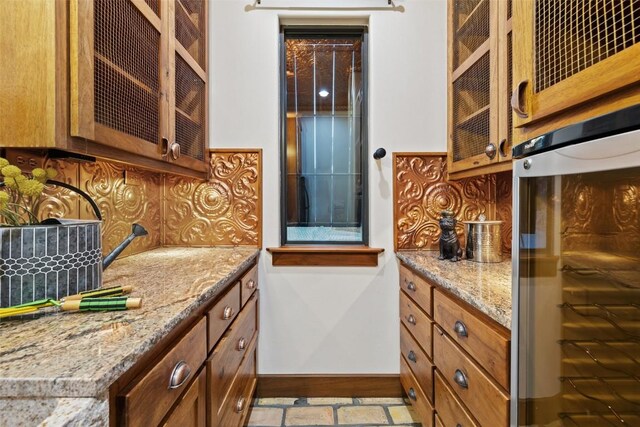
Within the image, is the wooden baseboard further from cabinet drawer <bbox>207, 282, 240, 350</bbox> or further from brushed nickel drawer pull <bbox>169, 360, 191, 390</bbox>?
brushed nickel drawer pull <bbox>169, 360, 191, 390</bbox>

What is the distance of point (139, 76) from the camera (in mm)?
1248

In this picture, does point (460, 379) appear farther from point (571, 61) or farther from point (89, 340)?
point (89, 340)

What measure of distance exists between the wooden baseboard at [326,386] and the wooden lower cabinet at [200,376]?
323 millimetres

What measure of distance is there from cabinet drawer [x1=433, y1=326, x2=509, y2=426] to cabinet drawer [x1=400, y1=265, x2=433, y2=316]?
149 millimetres

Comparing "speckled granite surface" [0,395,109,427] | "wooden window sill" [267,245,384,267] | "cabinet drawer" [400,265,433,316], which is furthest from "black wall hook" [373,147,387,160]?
"speckled granite surface" [0,395,109,427]

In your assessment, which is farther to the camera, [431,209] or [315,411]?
[431,209]

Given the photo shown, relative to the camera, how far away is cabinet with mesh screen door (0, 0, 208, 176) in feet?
2.86

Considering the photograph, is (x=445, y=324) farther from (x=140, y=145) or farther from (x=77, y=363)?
(x=140, y=145)

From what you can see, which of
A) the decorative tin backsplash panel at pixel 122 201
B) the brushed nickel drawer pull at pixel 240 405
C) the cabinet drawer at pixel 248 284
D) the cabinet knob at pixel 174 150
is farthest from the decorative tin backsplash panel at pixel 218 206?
the brushed nickel drawer pull at pixel 240 405

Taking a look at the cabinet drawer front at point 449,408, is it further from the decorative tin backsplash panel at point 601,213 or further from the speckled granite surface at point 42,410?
the speckled granite surface at point 42,410

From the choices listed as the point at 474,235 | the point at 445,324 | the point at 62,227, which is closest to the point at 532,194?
the point at 445,324

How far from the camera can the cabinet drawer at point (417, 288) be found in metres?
1.52

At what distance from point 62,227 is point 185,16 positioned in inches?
54.4

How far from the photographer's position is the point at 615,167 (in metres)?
0.57
